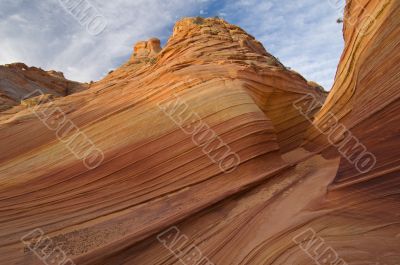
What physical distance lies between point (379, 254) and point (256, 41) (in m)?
11.7

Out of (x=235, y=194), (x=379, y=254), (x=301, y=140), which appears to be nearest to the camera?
(x=379, y=254)

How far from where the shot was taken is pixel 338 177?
5859mm

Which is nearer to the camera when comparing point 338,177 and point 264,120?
point 338,177

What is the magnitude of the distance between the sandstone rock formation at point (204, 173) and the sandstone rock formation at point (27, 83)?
1322 centimetres

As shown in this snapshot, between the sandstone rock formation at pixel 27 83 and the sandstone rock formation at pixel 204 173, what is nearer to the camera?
the sandstone rock formation at pixel 204 173

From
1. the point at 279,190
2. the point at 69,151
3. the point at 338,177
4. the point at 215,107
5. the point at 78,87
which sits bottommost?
the point at 338,177

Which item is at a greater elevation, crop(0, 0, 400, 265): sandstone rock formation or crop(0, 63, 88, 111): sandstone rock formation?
crop(0, 63, 88, 111): sandstone rock formation

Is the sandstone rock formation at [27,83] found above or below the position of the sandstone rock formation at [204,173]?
above

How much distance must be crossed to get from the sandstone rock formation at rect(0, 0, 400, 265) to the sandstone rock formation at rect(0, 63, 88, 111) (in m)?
13.2

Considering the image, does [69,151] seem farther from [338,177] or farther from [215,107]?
[338,177]

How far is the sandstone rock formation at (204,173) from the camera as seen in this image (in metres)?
5.09

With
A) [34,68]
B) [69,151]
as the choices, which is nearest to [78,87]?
[34,68]

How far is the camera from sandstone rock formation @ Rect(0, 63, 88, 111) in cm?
2052

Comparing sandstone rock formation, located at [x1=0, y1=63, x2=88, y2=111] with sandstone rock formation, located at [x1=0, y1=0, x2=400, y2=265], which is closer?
sandstone rock formation, located at [x1=0, y1=0, x2=400, y2=265]
